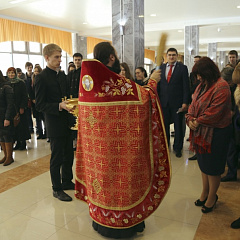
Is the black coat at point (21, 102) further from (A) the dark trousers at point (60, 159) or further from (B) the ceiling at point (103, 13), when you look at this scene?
(B) the ceiling at point (103, 13)

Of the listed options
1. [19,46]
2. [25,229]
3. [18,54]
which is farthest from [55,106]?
[19,46]

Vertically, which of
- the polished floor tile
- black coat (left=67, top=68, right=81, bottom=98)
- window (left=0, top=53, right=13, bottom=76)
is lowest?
the polished floor tile

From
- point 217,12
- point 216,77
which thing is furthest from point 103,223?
point 217,12

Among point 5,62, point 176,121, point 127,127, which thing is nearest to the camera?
point 127,127

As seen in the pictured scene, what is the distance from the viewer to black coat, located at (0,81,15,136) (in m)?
3.91

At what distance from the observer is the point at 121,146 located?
195 centimetres

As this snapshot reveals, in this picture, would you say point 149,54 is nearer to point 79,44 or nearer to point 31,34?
point 79,44

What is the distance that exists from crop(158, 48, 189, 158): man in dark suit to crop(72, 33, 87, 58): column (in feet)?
31.2

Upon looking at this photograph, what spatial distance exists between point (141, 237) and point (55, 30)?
11.4 meters

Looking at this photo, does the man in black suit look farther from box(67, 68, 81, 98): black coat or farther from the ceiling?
the ceiling

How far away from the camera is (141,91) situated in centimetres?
193

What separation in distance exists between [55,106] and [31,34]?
9375mm

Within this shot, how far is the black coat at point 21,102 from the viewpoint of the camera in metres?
4.62

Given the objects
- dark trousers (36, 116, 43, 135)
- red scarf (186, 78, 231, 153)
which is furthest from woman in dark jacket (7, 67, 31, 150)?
red scarf (186, 78, 231, 153)
